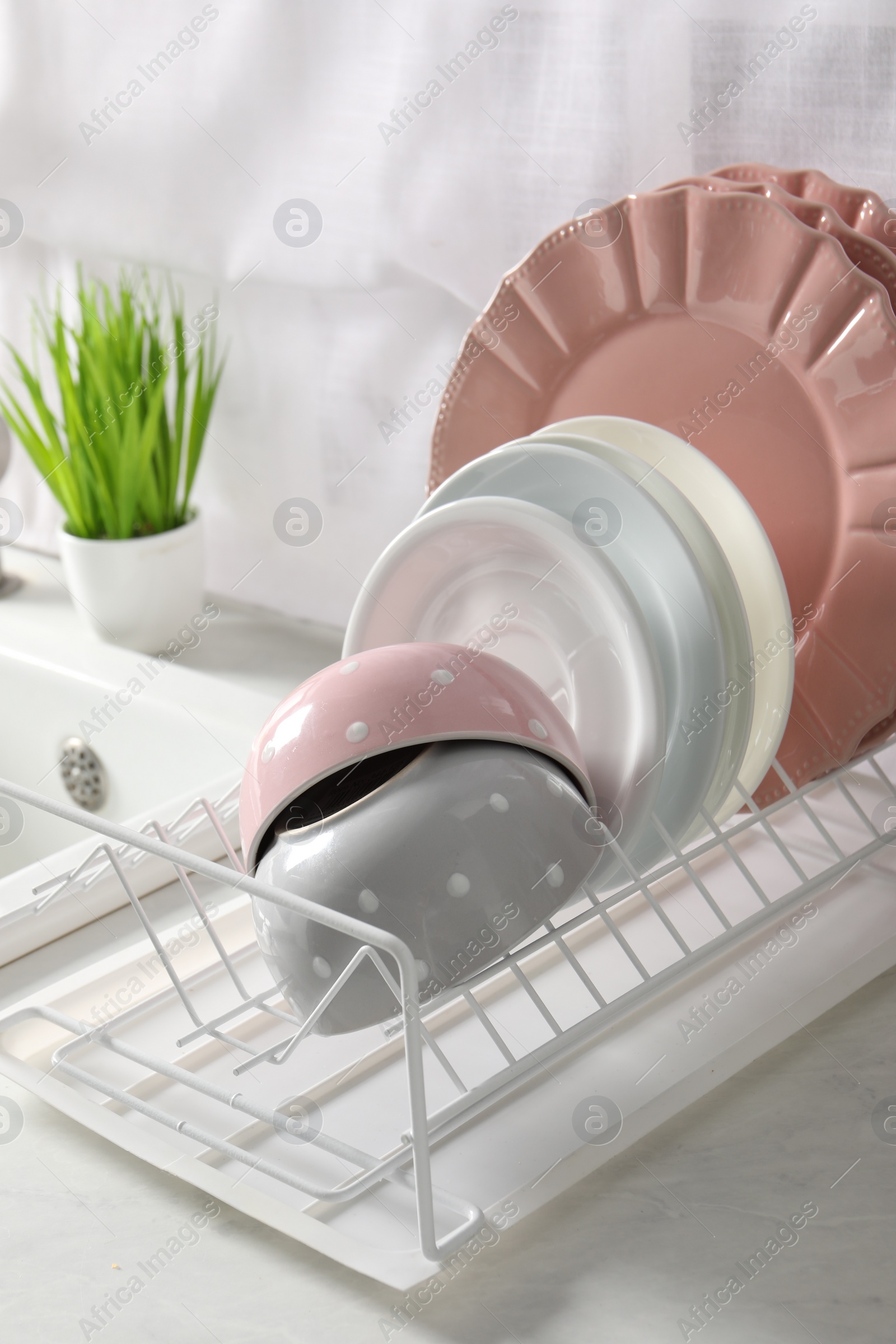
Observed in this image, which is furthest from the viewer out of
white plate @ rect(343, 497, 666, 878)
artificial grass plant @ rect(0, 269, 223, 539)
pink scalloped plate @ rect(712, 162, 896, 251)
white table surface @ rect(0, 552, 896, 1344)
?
artificial grass plant @ rect(0, 269, 223, 539)

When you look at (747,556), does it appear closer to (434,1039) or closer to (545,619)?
(545,619)

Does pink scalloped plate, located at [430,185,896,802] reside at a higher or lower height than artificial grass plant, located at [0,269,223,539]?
lower

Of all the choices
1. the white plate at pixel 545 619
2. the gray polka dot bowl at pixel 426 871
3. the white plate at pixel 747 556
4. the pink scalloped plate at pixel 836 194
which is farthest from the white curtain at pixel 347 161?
the gray polka dot bowl at pixel 426 871

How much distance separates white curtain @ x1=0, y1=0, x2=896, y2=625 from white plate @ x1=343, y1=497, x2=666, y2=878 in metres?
0.35

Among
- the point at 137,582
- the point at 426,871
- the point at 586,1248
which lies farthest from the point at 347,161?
the point at 586,1248

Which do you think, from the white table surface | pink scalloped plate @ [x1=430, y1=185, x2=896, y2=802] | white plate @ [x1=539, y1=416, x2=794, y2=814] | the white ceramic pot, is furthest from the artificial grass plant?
the white table surface

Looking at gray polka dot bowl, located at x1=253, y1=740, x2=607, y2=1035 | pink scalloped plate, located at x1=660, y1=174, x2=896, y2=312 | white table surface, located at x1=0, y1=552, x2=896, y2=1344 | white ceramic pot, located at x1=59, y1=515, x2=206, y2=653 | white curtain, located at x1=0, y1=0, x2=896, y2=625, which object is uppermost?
white curtain, located at x1=0, y1=0, x2=896, y2=625

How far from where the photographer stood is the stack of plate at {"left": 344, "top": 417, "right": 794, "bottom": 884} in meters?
0.65

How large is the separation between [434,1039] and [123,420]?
0.67m

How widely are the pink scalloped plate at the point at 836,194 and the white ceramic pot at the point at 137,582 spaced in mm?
575

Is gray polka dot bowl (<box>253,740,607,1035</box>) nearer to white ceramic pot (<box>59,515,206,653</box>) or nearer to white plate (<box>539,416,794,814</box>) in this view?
white plate (<box>539,416,794,814</box>)

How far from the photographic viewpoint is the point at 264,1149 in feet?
1.94

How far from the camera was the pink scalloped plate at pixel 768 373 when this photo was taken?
72 cm

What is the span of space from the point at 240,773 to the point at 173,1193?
14.8 inches
